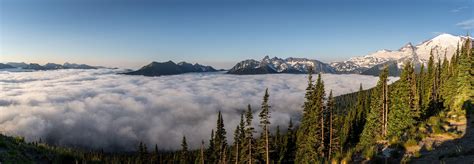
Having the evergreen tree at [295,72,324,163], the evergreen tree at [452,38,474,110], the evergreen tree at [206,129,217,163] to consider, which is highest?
the evergreen tree at [452,38,474,110]

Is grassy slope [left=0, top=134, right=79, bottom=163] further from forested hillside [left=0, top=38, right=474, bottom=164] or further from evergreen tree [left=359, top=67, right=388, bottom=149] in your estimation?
evergreen tree [left=359, top=67, right=388, bottom=149]

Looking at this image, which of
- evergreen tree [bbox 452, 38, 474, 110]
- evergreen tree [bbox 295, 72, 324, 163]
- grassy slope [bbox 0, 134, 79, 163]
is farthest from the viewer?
evergreen tree [bbox 295, 72, 324, 163]

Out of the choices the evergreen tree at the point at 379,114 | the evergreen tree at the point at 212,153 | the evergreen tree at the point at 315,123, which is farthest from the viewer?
the evergreen tree at the point at 212,153

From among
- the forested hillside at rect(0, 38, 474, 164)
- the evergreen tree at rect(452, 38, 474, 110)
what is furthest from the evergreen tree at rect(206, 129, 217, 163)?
the evergreen tree at rect(452, 38, 474, 110)

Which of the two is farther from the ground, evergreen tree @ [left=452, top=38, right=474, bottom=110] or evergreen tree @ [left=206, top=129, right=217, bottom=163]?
evergreen tree @ [left=452, top=38, right=474, bottom=110]

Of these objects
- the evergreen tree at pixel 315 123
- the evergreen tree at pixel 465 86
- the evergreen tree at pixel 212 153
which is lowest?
the evergreen tree at pixel 212 153

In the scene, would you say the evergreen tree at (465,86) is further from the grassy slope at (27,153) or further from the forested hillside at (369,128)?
the grassy slope at (27,153)

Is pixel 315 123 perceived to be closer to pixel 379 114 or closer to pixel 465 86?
pixel 379 114

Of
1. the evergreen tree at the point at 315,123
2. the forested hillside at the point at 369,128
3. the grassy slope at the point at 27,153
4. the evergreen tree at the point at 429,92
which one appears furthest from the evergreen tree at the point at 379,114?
the grassy slope at the point at 27,153

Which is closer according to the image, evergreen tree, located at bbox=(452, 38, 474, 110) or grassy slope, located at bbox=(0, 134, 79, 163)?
grassy slope, located at bbox=(0, 134, 79, 163)

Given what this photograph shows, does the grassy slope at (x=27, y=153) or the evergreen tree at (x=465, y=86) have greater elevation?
the evergreen tree at (x=465, y=86)

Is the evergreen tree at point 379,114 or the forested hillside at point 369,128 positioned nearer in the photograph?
the forested hillside at point 369,128

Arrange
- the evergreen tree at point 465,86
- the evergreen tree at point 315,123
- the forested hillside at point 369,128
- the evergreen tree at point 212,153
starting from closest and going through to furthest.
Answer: the forested hillside at point 369,128 < the evergreen tree at point 465,86 < the evergreen tree at point 315,123 < the evergreen tree at point 212,153
